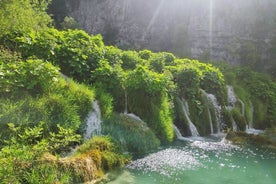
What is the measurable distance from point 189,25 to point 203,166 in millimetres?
30466

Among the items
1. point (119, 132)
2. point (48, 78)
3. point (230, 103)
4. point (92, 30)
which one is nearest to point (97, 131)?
point (119, 132)

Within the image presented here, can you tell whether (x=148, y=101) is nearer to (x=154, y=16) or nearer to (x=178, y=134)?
(x=178, y=134)

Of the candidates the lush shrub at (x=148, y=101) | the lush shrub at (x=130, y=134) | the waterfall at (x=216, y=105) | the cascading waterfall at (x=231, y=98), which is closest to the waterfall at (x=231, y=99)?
the cascading waterfall at (x=231, y=98)

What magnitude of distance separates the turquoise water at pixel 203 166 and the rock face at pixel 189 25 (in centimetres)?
2359

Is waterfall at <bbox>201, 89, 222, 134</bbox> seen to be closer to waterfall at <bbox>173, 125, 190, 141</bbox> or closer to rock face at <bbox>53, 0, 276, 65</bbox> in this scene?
waterfall at <bbox>173, 125, 190, 141</bbox>

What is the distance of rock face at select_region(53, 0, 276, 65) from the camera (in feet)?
121

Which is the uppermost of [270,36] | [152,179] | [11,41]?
[270,36]

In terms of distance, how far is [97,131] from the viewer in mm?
12281

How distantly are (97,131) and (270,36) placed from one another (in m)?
30.3

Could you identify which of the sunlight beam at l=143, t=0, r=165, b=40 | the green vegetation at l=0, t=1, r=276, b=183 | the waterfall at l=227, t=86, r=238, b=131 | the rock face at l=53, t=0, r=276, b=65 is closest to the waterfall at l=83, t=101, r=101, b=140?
the green vegetation at l=0, t=1, r=276, b=183

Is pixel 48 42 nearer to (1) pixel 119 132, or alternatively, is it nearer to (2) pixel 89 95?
(2) pixel 89 95

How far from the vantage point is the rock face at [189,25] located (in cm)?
3700

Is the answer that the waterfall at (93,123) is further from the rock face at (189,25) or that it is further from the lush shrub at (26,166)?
the rock face at (189,25)

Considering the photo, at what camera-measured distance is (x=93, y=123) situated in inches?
483
